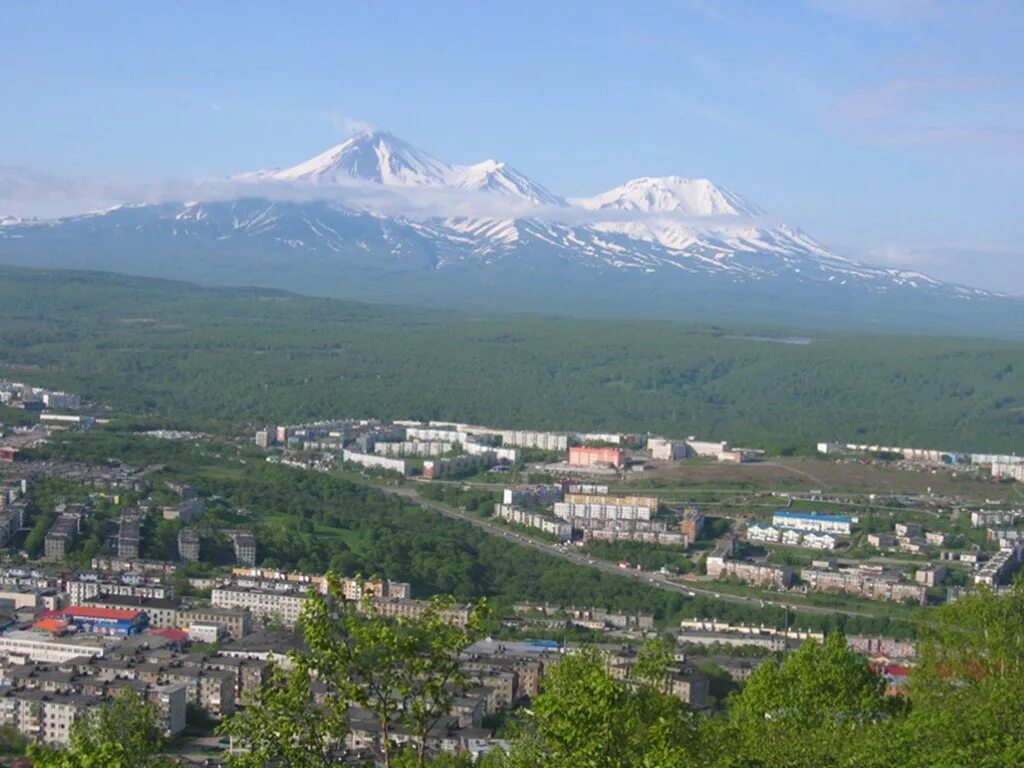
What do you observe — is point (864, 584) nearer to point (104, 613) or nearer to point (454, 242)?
point (104, 613)

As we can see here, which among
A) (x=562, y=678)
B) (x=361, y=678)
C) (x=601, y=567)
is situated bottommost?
(x=601, y=567)

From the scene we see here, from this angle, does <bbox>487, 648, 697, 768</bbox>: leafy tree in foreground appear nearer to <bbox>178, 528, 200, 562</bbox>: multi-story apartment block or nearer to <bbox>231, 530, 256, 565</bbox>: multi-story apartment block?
<bbox>231, 530, 256, 565</bbox>: multi-story apartment block

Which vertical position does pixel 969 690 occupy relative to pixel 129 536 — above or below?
above

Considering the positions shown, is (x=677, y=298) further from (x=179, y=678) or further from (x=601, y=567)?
(x=179, y=678)

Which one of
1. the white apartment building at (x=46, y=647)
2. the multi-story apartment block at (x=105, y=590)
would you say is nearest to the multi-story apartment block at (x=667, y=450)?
the multi-story apartment block at (x=105, y=590)

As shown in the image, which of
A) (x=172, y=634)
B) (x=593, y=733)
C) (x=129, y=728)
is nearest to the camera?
(x=593, y=733)

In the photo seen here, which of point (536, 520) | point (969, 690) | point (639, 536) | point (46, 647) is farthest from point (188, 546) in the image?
point (969, 690)

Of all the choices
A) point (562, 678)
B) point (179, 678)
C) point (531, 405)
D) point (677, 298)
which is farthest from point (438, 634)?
point (677, 298)
